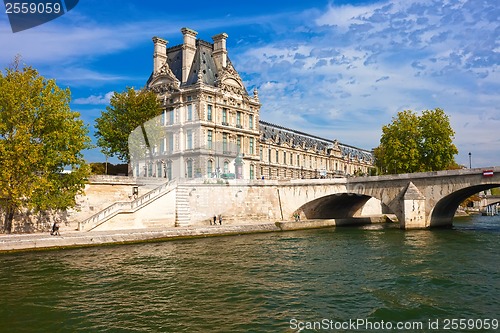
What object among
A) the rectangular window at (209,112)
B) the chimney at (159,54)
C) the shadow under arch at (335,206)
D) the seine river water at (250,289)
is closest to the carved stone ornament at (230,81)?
the rectangular window at (209,112)

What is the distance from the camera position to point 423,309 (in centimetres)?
1454

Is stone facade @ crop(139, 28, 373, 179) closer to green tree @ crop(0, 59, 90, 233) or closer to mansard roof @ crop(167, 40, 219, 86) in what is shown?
mansard roof @ crop(167, 40, 219, 86)

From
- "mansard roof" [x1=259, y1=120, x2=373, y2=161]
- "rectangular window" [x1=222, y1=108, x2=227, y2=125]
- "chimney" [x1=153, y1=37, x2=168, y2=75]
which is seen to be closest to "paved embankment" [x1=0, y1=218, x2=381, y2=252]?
"rectangular window" [x1=222, y1=108, x2=227, y2=125]

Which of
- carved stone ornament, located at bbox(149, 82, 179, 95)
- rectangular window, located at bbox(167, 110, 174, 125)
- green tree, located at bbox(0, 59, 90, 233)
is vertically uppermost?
carved stone ornament, located at bbox(149, 82, 179, 95)

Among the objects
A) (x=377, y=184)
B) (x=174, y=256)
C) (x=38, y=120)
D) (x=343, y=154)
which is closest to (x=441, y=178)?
(x=377, y=184)

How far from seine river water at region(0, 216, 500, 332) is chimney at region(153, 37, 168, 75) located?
1636 inches

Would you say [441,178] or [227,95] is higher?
[227,95]

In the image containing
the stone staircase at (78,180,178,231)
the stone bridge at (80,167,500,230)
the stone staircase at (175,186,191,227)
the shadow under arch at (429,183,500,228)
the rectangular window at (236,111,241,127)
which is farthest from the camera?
the rectangular window at (236,111,241,127)

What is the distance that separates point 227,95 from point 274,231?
25.9m

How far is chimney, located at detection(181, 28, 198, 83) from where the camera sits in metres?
61.6

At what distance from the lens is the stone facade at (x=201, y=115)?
58188mm

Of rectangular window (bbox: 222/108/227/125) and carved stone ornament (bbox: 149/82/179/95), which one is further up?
carved stone ornament (bbox: 149/82/179/95)

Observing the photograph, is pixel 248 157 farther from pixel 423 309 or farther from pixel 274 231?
pixel 423 309

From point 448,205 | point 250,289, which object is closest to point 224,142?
point 448,205
